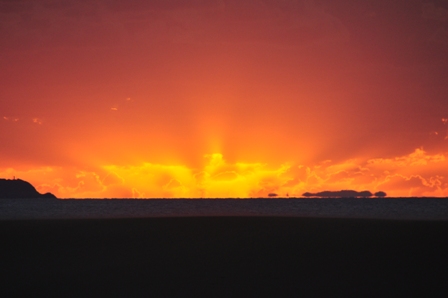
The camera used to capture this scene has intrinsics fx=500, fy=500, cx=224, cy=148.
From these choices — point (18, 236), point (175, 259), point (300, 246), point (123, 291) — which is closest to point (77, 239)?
A: point (18, 236)

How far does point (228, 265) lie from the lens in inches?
608

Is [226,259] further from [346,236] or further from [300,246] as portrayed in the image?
[346,236]

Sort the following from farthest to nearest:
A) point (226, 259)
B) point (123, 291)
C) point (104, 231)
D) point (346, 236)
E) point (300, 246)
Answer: point (104, 231) < point (346, 236) < point (300, 246) < point (226, 259) < point (123, 291)

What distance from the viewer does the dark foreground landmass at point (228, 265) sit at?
12.3 metres

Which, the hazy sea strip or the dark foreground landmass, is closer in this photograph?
the dark foreground landmass

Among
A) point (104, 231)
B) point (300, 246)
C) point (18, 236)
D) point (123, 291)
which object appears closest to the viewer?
point (123, 291)

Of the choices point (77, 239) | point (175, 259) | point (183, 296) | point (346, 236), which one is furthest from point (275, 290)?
point (77, 239)

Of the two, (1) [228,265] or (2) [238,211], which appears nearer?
(1) [228,265]

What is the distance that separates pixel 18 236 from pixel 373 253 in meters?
17.0

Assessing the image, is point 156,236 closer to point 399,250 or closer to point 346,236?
point 346,236

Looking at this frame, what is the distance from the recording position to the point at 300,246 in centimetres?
1948

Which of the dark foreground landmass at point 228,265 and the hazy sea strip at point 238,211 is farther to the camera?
the hazy sea strip at point 238,211

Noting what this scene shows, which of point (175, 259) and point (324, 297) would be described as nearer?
point (324, 297)

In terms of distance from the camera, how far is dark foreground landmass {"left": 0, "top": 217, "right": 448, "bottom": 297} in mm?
12266
